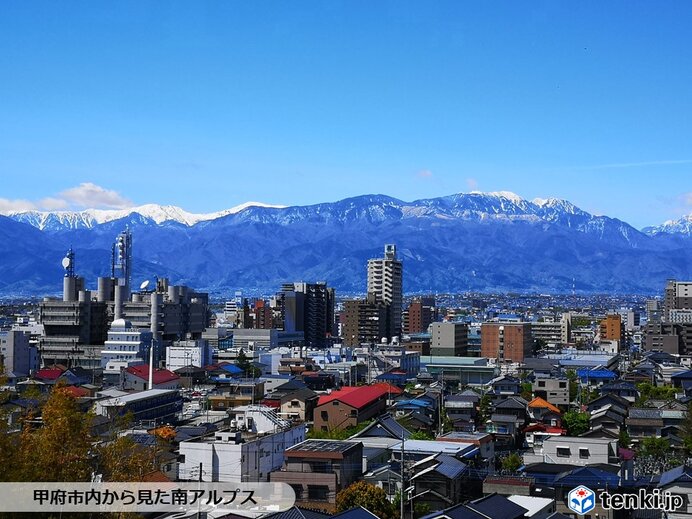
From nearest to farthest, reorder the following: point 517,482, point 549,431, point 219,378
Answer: point 517,482 → point 549,431 → point 219,378

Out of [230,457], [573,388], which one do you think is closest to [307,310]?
[573,388]

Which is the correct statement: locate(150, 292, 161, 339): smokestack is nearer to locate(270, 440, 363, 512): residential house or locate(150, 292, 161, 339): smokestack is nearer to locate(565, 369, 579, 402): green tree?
locate(565, 369, 579, 402): green tree

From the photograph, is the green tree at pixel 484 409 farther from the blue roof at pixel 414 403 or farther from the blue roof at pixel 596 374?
the blue roof at pixel 596 374

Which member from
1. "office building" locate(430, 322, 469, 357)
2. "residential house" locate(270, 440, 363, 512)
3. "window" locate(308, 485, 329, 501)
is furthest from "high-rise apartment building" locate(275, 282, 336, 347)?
"window" locate(308, 485, 329, 501)

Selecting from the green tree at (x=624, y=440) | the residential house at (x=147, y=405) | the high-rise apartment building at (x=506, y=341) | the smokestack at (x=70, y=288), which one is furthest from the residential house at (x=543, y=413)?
the smokestack at (x=70, y=288)

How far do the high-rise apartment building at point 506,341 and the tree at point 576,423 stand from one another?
84.1 feet

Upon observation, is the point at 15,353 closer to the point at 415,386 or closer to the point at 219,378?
the point at 219,378

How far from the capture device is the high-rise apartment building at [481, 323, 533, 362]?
170ft

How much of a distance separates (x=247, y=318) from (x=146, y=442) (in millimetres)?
44935

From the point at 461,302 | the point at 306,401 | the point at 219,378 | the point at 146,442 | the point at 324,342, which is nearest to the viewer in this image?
the point at 146,442

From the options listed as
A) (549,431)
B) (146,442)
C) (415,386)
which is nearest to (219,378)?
(415,386)

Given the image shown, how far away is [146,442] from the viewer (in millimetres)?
17109

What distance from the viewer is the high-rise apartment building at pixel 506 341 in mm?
51812

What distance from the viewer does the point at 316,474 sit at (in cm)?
1422
